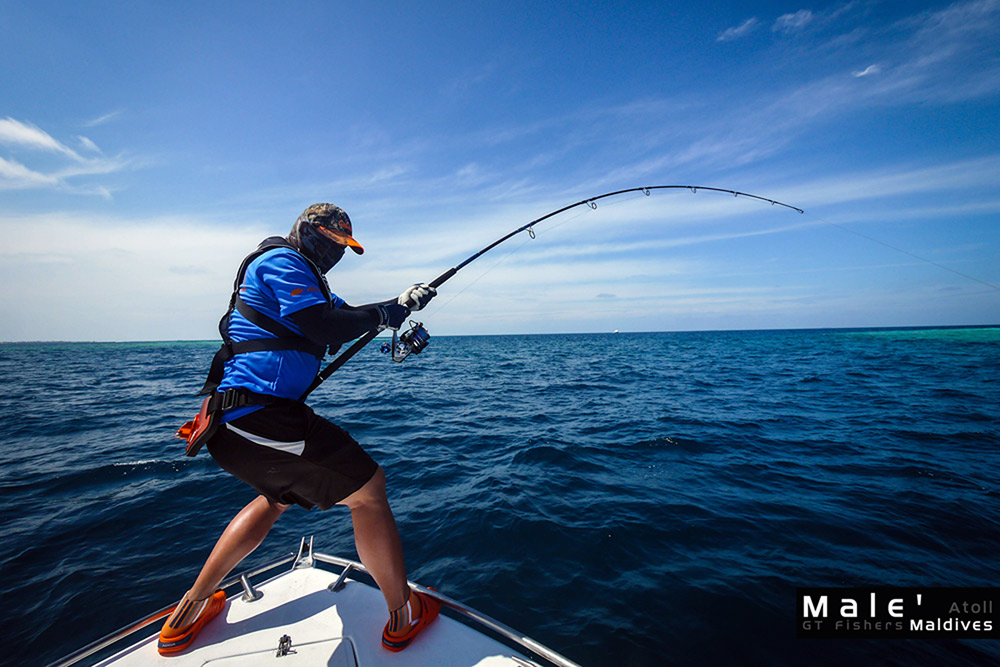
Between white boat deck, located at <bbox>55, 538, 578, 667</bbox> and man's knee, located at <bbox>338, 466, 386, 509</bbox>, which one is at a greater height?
man's knee, located at <bbox>338, 466, 386, 509</bbox>

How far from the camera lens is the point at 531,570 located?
12.9 ft

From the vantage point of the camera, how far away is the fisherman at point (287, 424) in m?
2.06

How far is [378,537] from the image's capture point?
2346 mm

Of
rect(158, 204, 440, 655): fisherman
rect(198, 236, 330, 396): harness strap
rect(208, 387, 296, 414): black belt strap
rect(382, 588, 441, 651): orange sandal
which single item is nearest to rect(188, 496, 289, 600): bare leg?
rect(158, 204, 440, 655): fisherman

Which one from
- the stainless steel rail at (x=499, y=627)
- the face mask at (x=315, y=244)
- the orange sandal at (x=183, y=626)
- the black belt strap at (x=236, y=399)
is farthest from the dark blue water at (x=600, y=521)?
the face mask at (x=315, y=244)

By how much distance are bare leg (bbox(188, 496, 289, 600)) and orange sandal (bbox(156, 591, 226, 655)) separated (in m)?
0.08

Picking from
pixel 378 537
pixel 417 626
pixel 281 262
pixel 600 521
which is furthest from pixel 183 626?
pixel 600 521

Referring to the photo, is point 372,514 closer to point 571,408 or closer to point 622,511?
point 622,511

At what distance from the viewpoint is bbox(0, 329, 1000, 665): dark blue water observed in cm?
326

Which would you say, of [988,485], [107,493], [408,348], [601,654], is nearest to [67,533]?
[107,493]

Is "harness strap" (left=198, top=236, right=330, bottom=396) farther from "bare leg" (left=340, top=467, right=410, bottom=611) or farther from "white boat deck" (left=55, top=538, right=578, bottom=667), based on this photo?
"white boat deck" (left=55, top=538, right=578, bottom=667)

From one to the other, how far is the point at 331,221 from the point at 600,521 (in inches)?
179

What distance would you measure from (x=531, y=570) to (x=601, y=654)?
108 cm

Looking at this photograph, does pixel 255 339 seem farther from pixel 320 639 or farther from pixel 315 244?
pixel 320 639
